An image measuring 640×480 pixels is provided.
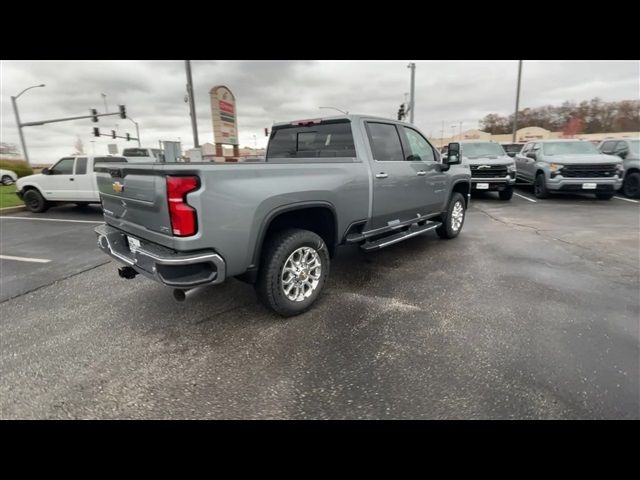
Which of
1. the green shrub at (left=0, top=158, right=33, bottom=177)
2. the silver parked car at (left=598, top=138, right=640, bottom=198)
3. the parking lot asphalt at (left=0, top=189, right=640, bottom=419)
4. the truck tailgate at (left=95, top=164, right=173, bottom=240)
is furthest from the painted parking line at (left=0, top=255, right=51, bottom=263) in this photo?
the green shrub at (left=0, top=158, right=33, bottom=177)

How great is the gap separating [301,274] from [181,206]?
1368 millimetres

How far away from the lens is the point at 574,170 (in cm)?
1001

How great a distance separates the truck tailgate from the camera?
2.51 m

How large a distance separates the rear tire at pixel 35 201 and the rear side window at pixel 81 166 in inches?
62.3

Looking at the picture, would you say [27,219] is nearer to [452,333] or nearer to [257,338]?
[257,338]

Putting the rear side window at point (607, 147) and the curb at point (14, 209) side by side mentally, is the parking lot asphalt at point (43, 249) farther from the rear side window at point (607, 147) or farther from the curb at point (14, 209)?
the rear side window at point (607, 147)

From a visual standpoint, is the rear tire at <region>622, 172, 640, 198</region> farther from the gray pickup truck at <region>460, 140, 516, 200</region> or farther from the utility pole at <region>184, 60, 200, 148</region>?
the utility pole at <region>184, 60, 200, 148</region>

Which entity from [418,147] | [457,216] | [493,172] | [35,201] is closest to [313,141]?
[418,147]

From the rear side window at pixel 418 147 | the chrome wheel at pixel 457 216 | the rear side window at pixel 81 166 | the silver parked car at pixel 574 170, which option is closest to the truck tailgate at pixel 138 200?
the rear side window at pixel 418 147

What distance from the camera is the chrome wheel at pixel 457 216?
6175 mm

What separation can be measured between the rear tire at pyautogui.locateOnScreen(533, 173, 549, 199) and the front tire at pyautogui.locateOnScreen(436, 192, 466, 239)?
20.7 feet

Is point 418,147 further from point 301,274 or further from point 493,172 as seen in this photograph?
point 493,172
